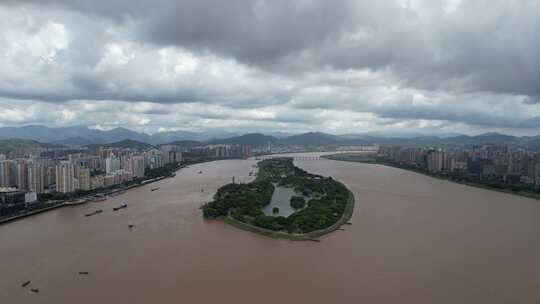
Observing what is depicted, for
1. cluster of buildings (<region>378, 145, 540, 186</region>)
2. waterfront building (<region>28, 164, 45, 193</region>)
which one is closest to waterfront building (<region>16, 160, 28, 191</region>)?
waterfront building (<region>28, 164, 45, 193</region>)

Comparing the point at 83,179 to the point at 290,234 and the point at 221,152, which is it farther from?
the point at 221,152

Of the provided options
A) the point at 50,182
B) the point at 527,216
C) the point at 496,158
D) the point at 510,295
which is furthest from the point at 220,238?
the point at 496,158

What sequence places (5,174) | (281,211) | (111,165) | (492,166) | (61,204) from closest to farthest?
(281,211)
(61,204)
(5,174)
(111,165)
(492,166)

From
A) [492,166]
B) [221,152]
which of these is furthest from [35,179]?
[221,152]

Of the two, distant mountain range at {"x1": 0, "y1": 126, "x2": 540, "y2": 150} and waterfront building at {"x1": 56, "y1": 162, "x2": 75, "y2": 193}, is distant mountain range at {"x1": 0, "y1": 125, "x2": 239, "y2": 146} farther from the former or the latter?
waterfront building at {"x1": 56, "y1": 162, "x2": 75, "y2": 193}

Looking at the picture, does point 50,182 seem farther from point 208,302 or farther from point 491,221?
point 491,221

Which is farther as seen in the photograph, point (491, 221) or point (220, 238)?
point (491, 221)

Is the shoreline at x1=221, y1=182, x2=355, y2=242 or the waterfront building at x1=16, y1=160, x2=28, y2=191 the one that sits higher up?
the waterfront building at x1=16, y1=160, x2=28, y2=191

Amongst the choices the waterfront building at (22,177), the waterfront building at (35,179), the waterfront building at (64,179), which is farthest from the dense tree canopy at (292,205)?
the waterfront building at (22,177)
